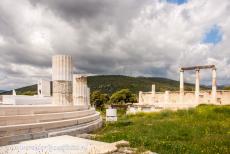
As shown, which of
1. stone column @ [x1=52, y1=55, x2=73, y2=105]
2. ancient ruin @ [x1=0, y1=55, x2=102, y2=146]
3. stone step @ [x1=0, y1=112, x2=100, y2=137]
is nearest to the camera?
stone step @ [x1=0, y1=112, x2=100, y2=137]

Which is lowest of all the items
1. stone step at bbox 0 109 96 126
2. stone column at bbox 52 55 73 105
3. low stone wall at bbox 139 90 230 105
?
low stone wall at bbox 139 90 230 105

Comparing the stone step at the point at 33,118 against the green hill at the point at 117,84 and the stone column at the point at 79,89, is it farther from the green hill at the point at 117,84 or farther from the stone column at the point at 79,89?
the green hill at the point at 117,84

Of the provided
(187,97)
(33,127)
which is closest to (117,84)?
(187,97)

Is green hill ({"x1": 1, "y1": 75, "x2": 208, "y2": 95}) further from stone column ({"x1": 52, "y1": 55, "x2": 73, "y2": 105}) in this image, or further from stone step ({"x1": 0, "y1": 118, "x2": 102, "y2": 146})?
stone step ({"x1": 0, "y1": 118, "x2": 102, "y2": 146})

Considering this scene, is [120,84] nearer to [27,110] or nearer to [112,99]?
[112,99]

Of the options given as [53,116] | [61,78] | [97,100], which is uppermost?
[61,78]

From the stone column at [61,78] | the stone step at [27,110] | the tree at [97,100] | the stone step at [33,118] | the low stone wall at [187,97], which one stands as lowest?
the tree at [97,100]

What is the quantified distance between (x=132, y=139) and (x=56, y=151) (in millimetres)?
3885

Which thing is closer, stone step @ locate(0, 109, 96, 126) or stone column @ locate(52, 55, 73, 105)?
stone step @ locate(0, 109, 96, 126)

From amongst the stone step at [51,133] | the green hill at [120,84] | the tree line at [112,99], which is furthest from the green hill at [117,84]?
the stone step at [51,133]

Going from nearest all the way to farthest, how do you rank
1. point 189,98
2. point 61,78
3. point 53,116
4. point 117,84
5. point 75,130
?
point 53,116, point 75,130, point 61,78, point 189,98, point 117,84

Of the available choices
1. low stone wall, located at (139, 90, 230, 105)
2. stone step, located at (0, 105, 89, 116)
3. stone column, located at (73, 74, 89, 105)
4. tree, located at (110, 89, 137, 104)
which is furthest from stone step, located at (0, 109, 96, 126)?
tree, located at (110, 89, 137, 104)

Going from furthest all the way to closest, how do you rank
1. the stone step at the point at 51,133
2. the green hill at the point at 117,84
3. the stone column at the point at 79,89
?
the green hill at the point at 117,84 → the stone column at the point at 79,89 → the stone step at the point at 51,133

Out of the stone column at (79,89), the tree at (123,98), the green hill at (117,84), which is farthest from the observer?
the green hill at (117,84)
